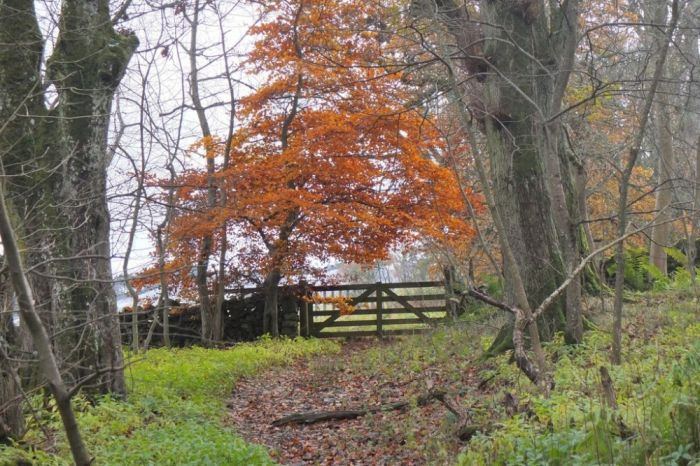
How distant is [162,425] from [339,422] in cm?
198

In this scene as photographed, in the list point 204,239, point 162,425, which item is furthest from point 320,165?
point 162,425

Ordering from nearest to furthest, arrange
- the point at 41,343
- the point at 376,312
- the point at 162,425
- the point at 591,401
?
the point at 41,343, the point at 591,401, the point at 162,425, the point at 376,312

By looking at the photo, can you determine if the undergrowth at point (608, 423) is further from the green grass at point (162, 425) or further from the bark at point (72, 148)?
the bark at point (72, 148)

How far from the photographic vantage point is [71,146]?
7.30m

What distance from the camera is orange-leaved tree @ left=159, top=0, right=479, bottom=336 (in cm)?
1362

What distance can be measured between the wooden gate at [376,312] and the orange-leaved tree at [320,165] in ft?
7.98

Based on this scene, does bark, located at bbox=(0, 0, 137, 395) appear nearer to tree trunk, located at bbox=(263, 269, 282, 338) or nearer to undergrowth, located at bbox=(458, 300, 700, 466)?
undergrowth, located at bbox=(458, 300, 700, 466)

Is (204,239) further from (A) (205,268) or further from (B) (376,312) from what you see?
(B) (376,312)

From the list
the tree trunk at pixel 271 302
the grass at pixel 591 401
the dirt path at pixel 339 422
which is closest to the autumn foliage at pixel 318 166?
the tree trunk at pixel 271 302

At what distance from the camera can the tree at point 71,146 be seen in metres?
6.92

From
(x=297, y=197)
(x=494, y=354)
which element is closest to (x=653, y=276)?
(x=494, y=354)

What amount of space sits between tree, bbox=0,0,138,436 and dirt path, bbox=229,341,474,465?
189cm

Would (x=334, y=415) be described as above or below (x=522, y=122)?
below

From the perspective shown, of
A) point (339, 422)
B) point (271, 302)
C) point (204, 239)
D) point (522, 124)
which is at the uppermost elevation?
point (522, 124)
